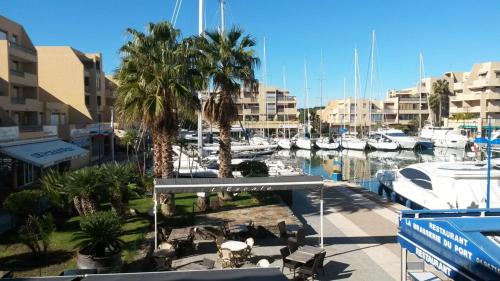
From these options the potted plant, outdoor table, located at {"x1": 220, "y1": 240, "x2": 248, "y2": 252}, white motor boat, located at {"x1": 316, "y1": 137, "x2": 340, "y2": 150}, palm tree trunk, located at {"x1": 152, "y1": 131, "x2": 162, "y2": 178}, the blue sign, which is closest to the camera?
the blue sign

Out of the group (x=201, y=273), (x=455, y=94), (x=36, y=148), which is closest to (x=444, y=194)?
(x=201, y=273)

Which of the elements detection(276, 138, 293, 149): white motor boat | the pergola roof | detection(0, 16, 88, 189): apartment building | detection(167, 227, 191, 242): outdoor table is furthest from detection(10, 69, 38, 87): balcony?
detection(276, 138, 293, 149): white motor boat

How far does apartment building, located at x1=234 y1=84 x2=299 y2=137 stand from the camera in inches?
4156

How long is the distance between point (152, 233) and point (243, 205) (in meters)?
6.65

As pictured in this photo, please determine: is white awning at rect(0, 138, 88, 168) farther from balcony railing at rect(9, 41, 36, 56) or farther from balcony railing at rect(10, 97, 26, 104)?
balcony railing at rect(9, 41, 36, 56)

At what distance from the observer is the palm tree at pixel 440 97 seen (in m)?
104

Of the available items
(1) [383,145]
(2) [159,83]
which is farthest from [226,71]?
(1) [383,145]

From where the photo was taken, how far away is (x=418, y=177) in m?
25.3

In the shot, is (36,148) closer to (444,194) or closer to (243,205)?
(243,205)

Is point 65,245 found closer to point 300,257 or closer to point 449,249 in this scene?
point 300,257

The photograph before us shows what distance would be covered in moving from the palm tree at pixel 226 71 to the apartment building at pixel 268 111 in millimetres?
82379

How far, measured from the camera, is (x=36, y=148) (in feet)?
97.4

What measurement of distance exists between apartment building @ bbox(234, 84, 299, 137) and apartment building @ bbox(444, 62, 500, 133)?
117 ft

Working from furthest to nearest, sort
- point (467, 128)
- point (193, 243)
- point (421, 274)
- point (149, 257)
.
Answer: point (467, 128) → point (193, 243) → point (149, 257) → point (421, 274)
